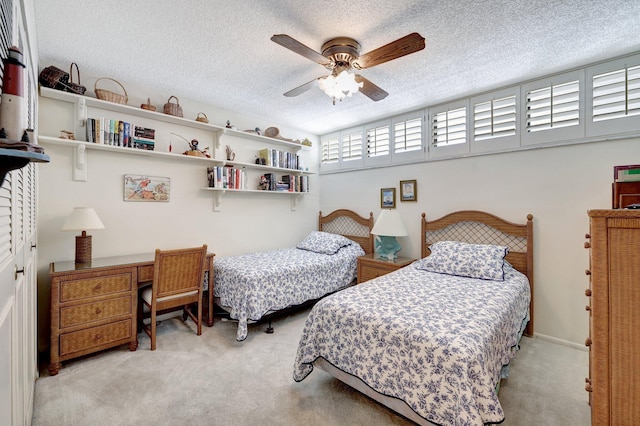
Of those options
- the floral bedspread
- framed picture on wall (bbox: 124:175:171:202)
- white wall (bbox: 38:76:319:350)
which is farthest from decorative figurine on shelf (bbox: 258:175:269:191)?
framed picture on wall (bbox: 124:175:171:202)

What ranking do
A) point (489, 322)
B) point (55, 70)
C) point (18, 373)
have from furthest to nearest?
point (55, 70), point (489, 322), point (18, 373)

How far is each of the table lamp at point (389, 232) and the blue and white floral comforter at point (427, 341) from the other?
107cm

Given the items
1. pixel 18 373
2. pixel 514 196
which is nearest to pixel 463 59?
pixel 514 196

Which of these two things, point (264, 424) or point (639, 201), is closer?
point (639, 201)

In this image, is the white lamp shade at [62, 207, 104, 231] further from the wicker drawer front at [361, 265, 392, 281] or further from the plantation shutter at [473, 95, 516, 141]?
the plantation shutter at [473, 95, 516, 141]

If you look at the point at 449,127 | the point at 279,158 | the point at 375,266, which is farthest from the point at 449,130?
the point at 279,158

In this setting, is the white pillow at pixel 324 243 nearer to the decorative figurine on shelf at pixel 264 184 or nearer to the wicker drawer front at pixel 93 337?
the decorative figurine on shelf at pixel 264 184

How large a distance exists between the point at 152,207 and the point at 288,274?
1663mm

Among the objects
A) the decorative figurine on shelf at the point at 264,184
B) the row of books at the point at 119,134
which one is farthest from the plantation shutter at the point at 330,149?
the row of books at the point at 119,134

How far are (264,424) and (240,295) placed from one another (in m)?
1.23

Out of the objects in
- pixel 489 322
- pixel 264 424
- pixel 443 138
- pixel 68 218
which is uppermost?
pixel 443 138

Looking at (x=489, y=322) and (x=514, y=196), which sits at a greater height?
(x=514, y=196)

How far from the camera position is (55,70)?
92.3 inches

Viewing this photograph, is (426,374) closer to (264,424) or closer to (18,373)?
(264,424)
